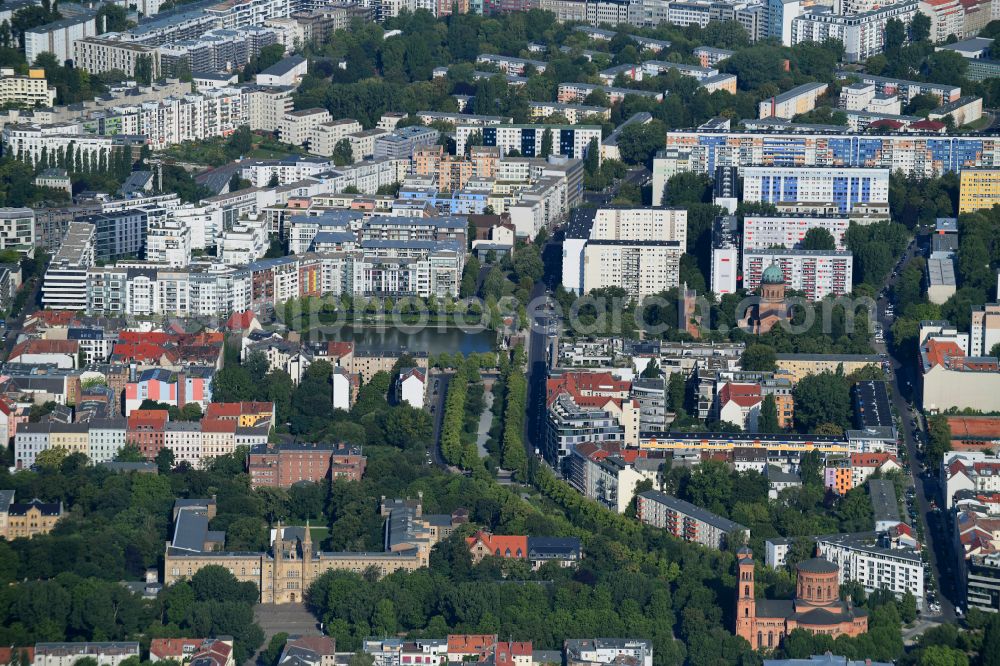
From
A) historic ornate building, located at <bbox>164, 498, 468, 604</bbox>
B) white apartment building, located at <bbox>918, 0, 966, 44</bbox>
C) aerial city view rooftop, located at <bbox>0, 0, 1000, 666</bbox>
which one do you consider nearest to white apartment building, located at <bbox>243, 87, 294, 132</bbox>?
aerial city view rooftop, located at <bbox>0, 0, 1000, 666</bbox>

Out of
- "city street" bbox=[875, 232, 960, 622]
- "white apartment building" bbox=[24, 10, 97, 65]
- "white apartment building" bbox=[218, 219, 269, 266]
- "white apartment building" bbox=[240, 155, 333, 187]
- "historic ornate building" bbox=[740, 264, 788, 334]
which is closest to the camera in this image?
"city street" bbox=[875, 232, 960, 622]

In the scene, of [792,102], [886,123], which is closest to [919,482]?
[886,123]

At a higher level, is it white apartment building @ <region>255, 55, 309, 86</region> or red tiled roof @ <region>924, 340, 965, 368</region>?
white apartment building @ <region>255, 55, 309, 86</region>

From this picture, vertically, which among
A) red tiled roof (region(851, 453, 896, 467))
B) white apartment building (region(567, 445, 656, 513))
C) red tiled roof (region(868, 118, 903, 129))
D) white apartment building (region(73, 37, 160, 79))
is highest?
white apartment building (region(73, 37, 160, 79))

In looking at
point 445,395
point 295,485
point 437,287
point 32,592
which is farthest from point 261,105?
point 32,592

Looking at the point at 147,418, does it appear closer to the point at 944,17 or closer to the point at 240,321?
the point at 240,321

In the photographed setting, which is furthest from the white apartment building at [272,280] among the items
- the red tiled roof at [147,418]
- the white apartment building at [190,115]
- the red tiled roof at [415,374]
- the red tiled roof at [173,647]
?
the red tiled roof at [173,647]

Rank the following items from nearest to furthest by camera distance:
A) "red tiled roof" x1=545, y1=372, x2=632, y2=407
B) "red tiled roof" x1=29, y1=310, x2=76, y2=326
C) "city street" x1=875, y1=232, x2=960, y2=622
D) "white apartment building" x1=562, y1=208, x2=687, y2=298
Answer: "city street" x1=875, y1=232, x2=960, y2=622, "red tiled roof" x1=545, y1=372, x2=632, y2=407, "red tiled roof" x1=29, y1=310, x2=76, y2=326, "white apartment building" x1=562, y1=208, x2=687, y2=298

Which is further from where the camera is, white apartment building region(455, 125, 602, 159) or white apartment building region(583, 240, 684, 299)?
white apartment building region(455, 125, 602, 159)

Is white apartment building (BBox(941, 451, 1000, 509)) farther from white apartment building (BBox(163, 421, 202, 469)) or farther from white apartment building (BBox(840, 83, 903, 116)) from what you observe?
white apartment building (BBox(840, 83, 903, 116))
